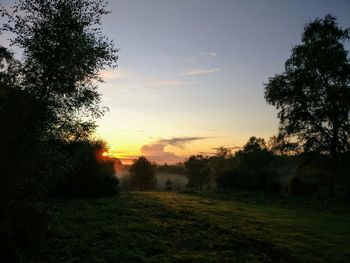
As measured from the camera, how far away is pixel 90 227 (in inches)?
826

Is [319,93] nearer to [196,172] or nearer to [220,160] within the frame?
[196,172]

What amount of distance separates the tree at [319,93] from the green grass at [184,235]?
671 inches

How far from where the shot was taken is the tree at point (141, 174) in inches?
3802

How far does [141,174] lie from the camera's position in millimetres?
96438

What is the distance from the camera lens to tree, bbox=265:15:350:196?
4466 cm

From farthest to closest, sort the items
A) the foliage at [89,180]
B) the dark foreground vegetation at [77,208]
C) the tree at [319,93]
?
the tree at [319,93]
the foliage at [89,180]
the dark foreground vegetation at [77,208]

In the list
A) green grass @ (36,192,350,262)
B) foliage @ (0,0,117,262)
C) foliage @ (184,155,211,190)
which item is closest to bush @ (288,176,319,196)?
green grass @ (36,192,350,262)

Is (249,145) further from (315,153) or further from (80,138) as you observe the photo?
(80,138)

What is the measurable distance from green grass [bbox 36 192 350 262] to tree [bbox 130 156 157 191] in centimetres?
6618

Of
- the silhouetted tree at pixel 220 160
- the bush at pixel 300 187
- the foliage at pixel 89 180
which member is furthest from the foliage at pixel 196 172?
the foliage at pixel 89 180

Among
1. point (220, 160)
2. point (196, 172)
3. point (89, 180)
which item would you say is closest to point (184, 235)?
point (89, 180)

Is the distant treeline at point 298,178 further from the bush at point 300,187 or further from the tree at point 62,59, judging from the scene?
the tree at point 62,59

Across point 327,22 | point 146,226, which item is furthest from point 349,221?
point 327,22

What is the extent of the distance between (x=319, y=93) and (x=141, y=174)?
59442 mm
